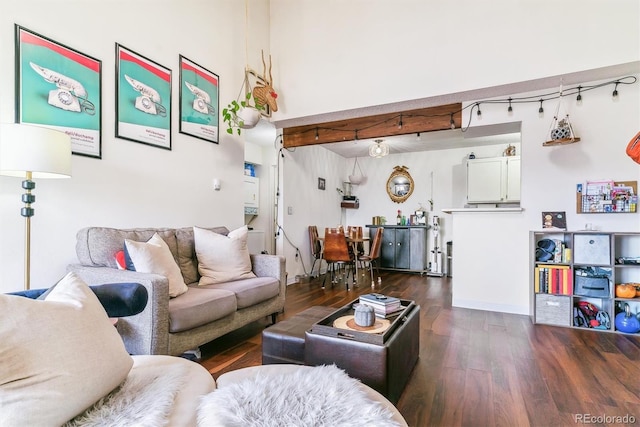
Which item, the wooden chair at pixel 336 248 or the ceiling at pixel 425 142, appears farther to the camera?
the ceiling at pixel 425 142

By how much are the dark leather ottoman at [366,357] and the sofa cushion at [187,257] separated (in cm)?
150

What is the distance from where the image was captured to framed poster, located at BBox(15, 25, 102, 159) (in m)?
2.07

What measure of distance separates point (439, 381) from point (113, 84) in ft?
10.7

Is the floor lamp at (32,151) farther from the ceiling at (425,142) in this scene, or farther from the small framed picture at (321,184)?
the small framed picture at (321,184)

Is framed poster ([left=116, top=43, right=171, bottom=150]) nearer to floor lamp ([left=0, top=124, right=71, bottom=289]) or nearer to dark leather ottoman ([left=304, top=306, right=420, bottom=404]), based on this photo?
floor lamp ([left=0, top=124, right=71, bottom=289])

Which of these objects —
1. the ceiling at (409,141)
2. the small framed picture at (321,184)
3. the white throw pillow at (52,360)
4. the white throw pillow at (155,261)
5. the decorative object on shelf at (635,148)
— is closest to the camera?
the white throw pillow at (52,360)

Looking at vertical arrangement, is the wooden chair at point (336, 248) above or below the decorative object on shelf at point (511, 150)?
below

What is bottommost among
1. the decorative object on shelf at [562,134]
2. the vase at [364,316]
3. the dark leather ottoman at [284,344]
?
the dark leather ottoman at [284,344]

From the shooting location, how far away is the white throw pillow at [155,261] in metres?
2.10

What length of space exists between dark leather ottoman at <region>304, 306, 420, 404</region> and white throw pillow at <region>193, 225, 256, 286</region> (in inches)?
52.7

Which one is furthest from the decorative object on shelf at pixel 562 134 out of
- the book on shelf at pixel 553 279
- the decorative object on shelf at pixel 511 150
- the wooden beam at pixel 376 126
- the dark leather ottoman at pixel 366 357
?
the dark leather ottoman at pixel 366 357

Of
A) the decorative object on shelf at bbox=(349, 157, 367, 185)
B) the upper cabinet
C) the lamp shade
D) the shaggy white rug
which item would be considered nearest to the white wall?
the lamp shade

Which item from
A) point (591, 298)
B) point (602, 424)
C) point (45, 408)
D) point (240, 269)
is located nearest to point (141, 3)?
point (240, 269)

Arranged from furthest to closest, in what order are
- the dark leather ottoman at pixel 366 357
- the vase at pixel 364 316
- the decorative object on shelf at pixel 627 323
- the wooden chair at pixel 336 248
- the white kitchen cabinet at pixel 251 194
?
1. the white kitchen cabinet at pixel 251 194
2. the wooden chair at pixel 336 248
3. the decorative object on shelf at pixel 627 323
4. the vase at pixel 364 316
5. the dark leather ottoman at pixel 366 357
